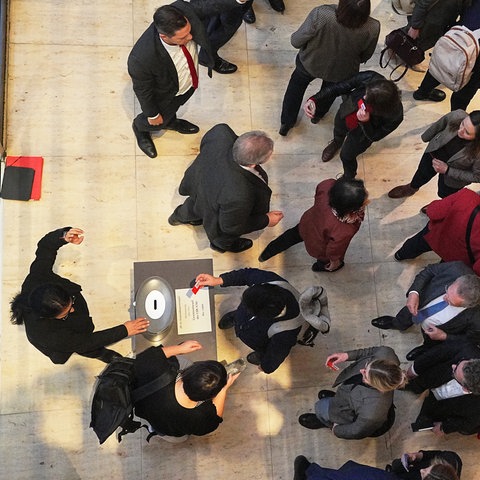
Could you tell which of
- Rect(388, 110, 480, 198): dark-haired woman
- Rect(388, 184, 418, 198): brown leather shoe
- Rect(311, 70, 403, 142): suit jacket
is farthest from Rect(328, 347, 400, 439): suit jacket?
Rect(388, 184, 418, 198): brown leather shoe

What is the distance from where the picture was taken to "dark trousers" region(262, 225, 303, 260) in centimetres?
407

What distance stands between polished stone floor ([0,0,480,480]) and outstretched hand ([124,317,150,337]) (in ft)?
1.83

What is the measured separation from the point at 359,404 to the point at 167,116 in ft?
8.57

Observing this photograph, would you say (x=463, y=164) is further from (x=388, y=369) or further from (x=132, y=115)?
(x=132, y=115)

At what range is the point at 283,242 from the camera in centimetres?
416

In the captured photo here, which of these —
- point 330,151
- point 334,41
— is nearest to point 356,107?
point 334,41

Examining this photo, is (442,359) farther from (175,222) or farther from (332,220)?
(175,222)

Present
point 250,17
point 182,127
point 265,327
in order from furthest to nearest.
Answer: point 250,17 → point 182,127 → point 265,327

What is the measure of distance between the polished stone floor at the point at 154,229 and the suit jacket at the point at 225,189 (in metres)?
0.76

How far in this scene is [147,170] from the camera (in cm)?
449

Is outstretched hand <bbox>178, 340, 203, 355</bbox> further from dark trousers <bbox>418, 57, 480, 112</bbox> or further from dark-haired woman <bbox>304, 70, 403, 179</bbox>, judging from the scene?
dark trousers <bbox>418, 57, 480, 112</bbox>

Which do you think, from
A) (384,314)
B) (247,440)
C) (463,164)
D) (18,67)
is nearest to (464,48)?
(463,164)

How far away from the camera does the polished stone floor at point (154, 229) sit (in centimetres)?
380

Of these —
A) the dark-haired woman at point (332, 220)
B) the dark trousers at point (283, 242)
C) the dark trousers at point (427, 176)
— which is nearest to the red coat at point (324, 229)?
the dark-haired woman at point (332, 220)
